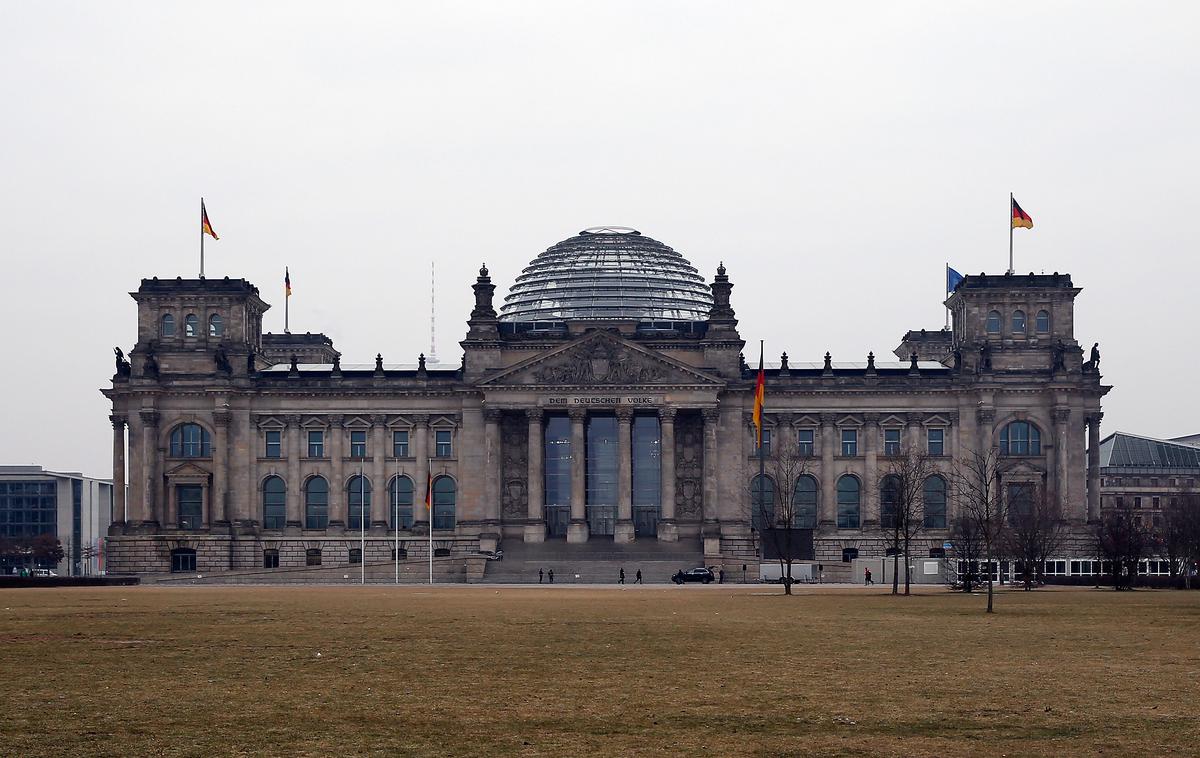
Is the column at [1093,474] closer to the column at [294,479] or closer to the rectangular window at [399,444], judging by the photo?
the rectangular window at [399,444]

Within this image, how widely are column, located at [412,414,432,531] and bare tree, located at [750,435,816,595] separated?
2912cm

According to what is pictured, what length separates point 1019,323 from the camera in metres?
161

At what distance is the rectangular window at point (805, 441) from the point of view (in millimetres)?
160750

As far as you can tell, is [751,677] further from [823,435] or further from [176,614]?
[823,435]

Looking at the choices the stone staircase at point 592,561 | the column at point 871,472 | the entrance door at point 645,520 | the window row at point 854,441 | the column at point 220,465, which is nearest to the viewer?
the stone staircase at point 592,561

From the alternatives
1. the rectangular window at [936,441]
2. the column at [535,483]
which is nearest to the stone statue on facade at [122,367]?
the column at [535,483]

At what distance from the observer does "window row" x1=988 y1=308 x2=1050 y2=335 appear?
160250 mm

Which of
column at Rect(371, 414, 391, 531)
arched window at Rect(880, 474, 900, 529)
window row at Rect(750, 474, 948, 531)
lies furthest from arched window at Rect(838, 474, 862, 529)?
column at Rect(371, 414, 391, 531)

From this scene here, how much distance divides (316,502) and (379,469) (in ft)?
21.2

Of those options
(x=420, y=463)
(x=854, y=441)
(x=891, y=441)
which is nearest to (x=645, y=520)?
(x=854, y=441)

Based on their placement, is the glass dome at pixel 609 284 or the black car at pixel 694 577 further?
the glass dome at pixel 609 284

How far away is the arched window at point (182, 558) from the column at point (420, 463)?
19583mm

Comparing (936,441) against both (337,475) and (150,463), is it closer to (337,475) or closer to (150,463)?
(337,475)

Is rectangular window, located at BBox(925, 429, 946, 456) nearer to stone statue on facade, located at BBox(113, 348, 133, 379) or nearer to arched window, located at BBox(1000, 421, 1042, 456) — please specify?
arched window, located at BBox(1000, 421, 1042, 456)
